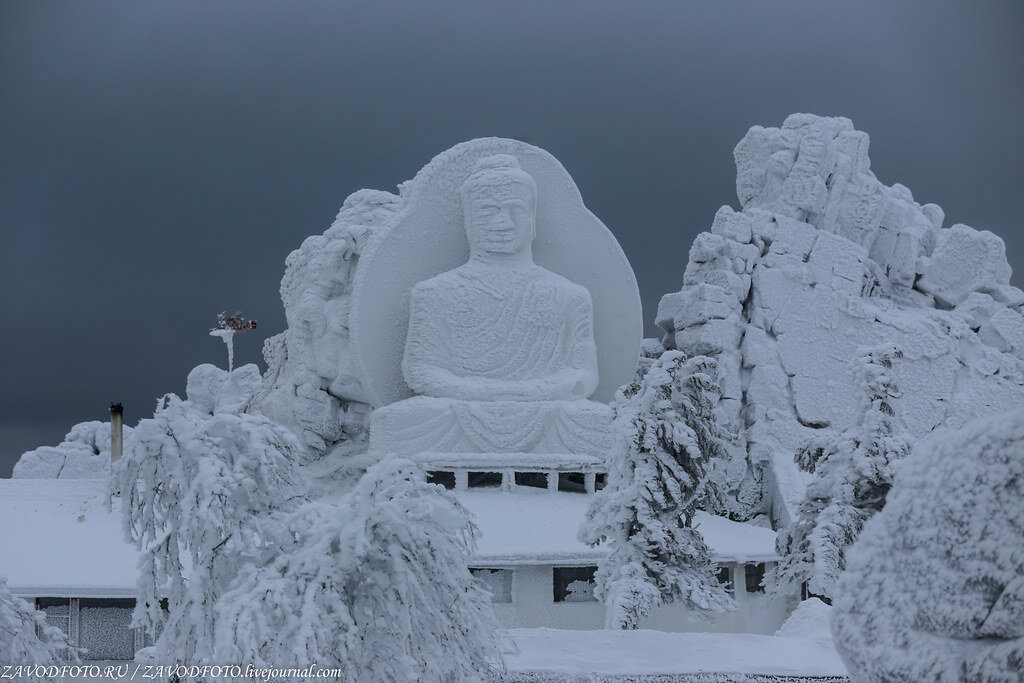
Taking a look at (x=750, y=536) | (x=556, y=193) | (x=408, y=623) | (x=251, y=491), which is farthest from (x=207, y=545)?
(x=556, y=193)

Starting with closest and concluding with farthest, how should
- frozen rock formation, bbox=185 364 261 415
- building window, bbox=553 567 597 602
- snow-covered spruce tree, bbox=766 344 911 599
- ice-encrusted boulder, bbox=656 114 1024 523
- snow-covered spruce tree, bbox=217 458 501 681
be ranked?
1. snow-covered spruce tree, bbox=217 458 501 681
2. snow-covered spruce tree, bbox=766 344 911 599
3. building window, bbox=553 567 597 602
4. ice-encrusted boulder, bbox=656 114 1024 523
5. frozen rock formation, bbox=185 364 261 415

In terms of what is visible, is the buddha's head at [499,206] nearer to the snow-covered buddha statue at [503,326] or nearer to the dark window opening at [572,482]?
the snow-covered buddha statue at [503,326]

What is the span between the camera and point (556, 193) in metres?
12.8

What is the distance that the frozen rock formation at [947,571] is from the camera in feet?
9.66

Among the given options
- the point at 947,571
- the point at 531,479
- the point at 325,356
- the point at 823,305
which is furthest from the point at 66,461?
the point at 947,571

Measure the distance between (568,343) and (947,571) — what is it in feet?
29.8

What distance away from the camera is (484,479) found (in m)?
11.2

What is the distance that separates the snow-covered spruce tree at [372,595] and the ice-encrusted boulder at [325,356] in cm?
718

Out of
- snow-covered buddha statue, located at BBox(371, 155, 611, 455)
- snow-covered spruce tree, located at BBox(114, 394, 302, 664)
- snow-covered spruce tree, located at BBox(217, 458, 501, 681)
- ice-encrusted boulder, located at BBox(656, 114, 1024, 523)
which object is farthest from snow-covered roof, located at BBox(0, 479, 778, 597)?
snow-covered spruce tree, located at BBox(217, 458, 501, 681)

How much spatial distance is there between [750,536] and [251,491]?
6.88 meters

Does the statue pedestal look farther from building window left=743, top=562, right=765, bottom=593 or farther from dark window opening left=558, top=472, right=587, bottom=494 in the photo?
building window left=743, top=562, right=765, bottom=593

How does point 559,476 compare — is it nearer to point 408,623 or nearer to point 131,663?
point 131,663

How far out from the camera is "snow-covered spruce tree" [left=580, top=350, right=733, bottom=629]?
326 inches

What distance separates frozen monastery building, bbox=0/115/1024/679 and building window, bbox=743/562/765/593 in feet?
0.10
